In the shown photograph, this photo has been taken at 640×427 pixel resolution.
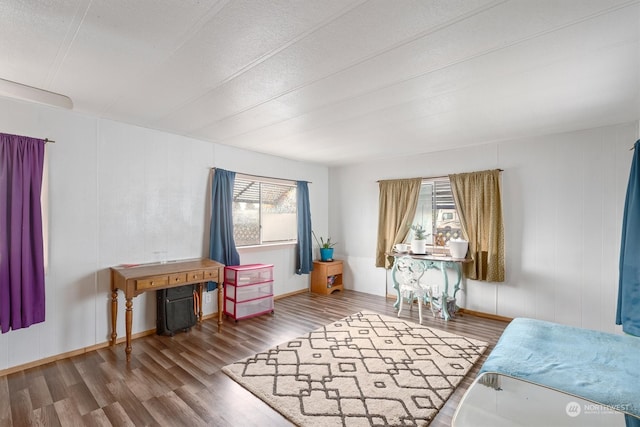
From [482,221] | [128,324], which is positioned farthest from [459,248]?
[128,324]

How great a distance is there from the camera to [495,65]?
74.8 inches

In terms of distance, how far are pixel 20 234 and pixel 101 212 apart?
2.12 feet

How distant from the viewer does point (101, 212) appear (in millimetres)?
3002

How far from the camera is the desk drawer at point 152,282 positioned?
2760 mm

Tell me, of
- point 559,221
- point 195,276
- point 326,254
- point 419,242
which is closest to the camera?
point 195,276

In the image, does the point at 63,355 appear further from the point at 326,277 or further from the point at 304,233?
the point at 326,277

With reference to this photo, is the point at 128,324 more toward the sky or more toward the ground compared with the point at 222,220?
more toward the ground

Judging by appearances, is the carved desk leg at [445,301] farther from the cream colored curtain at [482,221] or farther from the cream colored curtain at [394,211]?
the cream colored curtain at [394,211]

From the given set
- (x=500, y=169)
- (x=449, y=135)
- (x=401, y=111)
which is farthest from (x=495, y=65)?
(x=500, y=169)

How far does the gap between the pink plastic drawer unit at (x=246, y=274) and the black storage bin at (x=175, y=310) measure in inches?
21.7

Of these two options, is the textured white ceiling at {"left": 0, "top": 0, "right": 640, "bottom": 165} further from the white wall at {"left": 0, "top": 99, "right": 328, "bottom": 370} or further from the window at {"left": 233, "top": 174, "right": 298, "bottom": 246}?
the window at {"left": 233, "top": 174, "right": 298, "bottom": 246}

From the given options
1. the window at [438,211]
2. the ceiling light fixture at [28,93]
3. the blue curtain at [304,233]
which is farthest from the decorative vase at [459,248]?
the ceiling light fixture at [28,93]

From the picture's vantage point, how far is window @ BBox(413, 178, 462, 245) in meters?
4.33

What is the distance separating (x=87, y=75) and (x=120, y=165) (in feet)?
4.08
